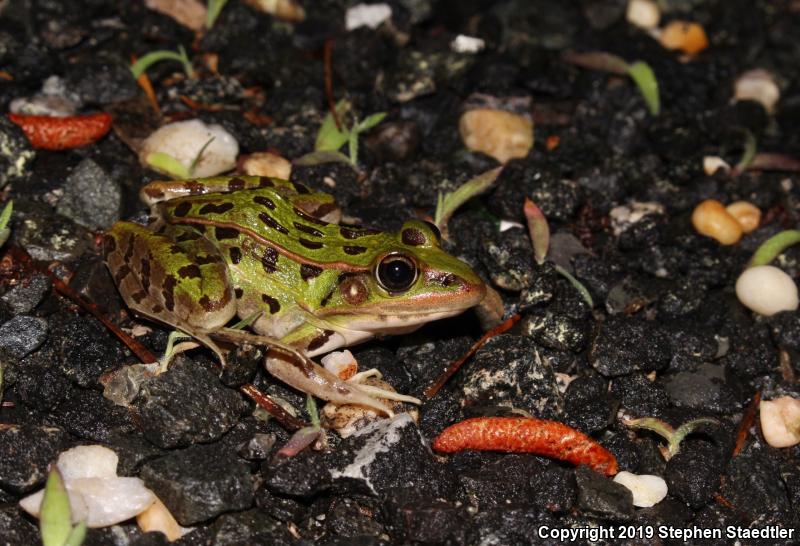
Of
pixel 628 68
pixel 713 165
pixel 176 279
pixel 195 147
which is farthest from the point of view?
pixel 628 68

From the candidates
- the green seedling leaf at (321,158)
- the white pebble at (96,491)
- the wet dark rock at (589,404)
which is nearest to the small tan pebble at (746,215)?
the wet dark rock at (589,404)

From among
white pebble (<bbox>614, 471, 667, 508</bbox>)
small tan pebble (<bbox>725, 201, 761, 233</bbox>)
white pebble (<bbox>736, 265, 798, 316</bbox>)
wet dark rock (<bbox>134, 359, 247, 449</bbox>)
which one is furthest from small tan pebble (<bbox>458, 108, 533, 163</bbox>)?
wet dark rock (<bbox>134, 359, 247, 449</bbox>)

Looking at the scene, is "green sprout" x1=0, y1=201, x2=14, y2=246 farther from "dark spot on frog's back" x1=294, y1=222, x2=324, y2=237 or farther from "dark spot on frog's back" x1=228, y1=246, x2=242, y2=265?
"dark spot on frog's back" x1=294, y1=222, x2=324, y2=237

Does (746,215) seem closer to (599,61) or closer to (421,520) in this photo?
(599,61)

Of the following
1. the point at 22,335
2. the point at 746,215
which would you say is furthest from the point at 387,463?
the point at 746,215

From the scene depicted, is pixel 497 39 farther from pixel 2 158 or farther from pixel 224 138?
pixel 2 158

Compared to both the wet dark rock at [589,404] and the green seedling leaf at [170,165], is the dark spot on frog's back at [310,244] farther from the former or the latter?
the wet dark rock at [589,404]

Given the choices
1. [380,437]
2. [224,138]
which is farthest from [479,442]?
[224,138]
